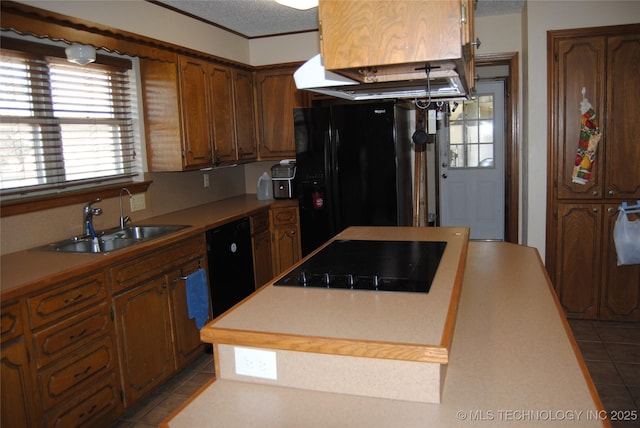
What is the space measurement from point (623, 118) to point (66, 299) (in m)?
3.73

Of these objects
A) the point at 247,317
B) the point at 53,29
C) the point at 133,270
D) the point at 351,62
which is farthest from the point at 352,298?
the point at 53,29

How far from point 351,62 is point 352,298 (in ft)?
2.48

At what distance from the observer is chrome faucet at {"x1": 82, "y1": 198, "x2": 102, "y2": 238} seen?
3.03m

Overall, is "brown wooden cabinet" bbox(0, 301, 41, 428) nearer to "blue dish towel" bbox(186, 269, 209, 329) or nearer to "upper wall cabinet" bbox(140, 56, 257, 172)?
"blue dish towel" bbox(186, 269, 209, 329)

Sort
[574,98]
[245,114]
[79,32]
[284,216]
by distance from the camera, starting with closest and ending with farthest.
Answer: [79,32]
[574,98]
[284,216]
[245,114]

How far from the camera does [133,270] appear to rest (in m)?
2.73

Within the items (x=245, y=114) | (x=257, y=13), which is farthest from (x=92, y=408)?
(x=257, y=13)

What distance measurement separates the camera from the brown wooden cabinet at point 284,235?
445cm

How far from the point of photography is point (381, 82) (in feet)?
6.21

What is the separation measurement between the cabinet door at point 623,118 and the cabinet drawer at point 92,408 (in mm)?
3516

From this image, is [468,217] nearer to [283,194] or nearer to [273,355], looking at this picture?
[283,194]

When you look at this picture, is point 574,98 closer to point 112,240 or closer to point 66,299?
point 112,240

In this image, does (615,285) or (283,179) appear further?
(283,179)

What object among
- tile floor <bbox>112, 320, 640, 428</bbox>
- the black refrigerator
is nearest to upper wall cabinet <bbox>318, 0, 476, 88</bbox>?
tile floor <bbox>112, 320, 640, 428</bbox>
